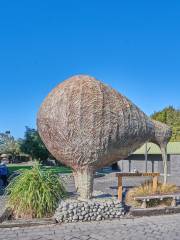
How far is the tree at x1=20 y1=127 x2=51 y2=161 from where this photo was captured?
149ft

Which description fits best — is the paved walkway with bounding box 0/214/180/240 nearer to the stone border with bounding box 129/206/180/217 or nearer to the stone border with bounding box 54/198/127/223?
the stone border with bounding box 54/198/127/223

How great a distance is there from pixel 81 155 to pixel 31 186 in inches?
57.4

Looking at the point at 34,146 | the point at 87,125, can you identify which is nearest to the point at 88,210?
the point at 87,125

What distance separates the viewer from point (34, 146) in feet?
150

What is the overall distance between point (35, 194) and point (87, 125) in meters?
2.12

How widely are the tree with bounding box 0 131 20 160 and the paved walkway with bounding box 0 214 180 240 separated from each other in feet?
157

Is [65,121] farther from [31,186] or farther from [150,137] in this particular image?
[150,137]

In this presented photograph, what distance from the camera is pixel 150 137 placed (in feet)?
32.3

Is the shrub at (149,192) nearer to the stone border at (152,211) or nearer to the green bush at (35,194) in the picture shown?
the stone border at (152,211)

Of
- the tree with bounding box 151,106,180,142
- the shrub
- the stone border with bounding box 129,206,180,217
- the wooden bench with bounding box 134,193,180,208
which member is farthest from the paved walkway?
the tree with bounding box 151,106,180,142

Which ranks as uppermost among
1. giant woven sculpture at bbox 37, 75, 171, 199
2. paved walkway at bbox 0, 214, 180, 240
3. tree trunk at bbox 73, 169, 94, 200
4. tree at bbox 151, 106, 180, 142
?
tree at bbox 151, 106, 180, 142

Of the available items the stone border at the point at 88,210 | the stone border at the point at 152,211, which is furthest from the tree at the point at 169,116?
the stone border at the point at 88,210

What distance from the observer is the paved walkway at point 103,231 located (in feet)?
22.9

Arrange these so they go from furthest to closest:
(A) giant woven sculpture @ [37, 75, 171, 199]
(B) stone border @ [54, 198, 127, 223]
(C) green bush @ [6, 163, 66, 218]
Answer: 1. (A) giant woven sculpture @ [37, 75, 171, 199]
2. (C) green bush @ [6, 163, 66, 218]
3. (B) stone border @ [54, 198, 127, 223]
